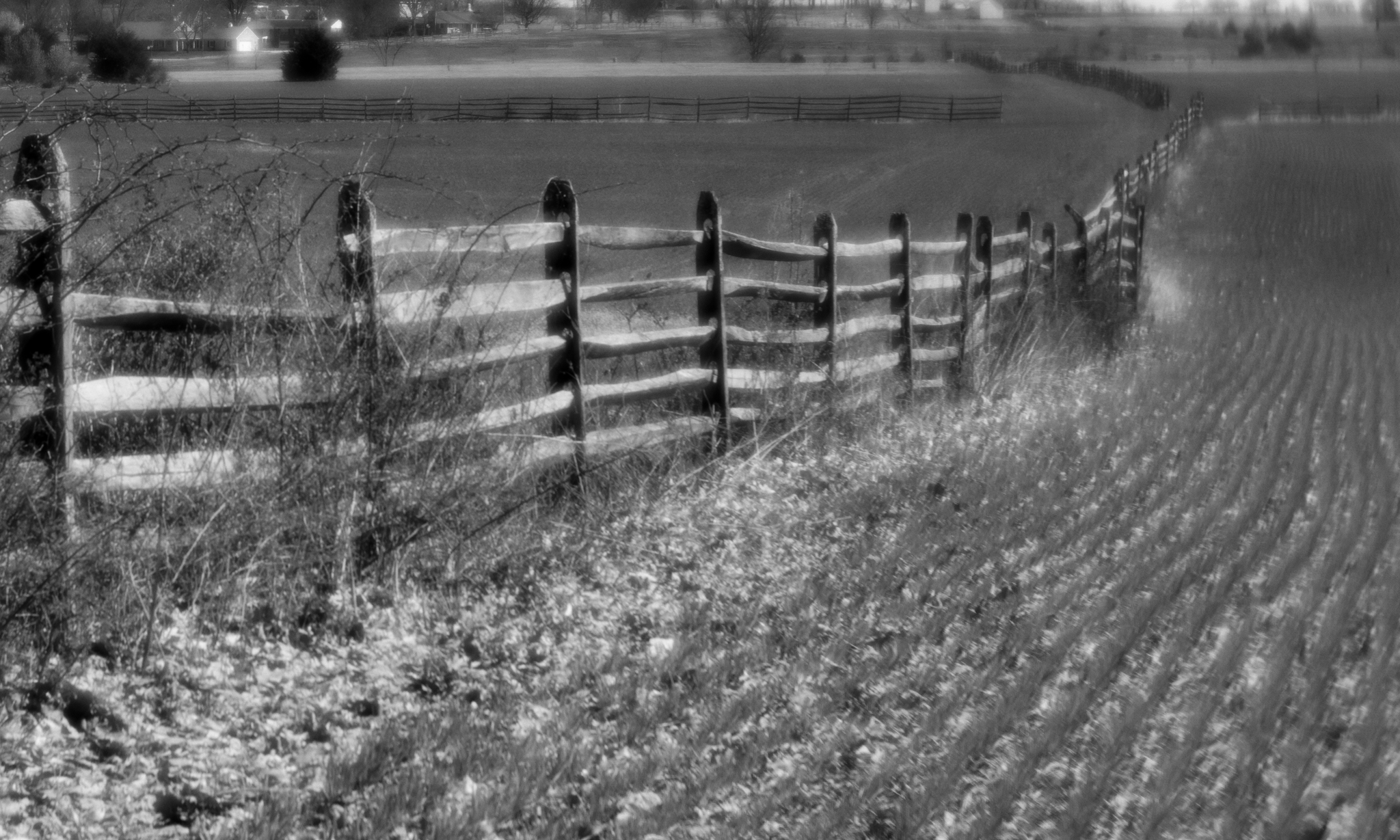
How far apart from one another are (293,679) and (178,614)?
47 centimetres

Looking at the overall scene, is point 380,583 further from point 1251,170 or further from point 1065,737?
point 1251,170

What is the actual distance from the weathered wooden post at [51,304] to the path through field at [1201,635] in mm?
2871

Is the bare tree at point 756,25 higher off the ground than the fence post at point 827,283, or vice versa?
the bare tree at point 756,25

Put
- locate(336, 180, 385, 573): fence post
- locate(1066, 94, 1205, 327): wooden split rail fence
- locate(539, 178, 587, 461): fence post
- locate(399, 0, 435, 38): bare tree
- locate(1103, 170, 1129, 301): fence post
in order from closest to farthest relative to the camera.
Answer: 1. locate(336, 180, 385, 573): fence post
2. locate(539, 178, 587, 461): fence post
3. locate(399, 0, 435, 38): bare tree
4. locate(1066, 94, 1205, 327): wooden split rail fence
5. locate(1103, 170, 1129, 301): fence post

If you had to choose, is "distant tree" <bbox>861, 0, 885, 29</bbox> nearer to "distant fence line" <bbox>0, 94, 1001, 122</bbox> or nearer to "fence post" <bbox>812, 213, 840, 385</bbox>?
"distant fence line" <bbox>0, 94, 1001, 122</bbox>

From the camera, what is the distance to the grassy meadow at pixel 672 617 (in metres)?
3.84

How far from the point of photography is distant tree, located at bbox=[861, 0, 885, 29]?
7381cm

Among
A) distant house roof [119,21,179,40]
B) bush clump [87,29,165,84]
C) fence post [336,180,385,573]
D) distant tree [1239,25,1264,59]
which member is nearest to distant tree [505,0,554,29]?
distant tree [1239,25,1264,59]

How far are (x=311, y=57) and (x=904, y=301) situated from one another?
16.0 meters

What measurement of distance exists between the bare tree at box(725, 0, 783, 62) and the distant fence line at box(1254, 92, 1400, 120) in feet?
75.3

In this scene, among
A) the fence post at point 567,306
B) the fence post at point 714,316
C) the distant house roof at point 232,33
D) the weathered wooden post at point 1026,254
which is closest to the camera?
the fence post at point 567,306

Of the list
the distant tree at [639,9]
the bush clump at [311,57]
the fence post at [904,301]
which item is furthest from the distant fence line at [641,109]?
the fence post at [904,301]

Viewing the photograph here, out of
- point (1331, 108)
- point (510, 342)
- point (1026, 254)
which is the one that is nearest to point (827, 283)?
point (510, 342)

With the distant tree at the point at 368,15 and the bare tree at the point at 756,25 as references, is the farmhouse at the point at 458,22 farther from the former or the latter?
the bare tree at the point at 756,25
